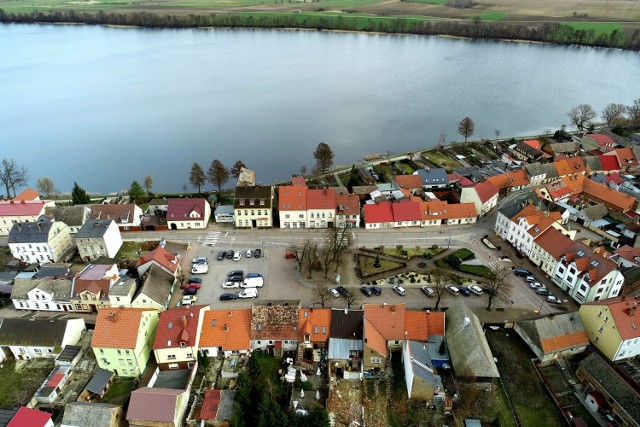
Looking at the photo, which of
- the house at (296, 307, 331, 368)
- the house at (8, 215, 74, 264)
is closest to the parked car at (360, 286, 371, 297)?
the house at (296, 307, 331, 368)

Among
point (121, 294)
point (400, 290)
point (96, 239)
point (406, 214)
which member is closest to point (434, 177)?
point (406, 214)

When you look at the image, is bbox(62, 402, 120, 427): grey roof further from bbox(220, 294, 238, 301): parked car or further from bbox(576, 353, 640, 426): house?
bbox(576, 353, 640, 426): house

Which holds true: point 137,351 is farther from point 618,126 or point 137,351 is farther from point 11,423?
point 618,126

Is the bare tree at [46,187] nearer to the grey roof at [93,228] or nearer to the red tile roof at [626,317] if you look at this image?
the grey roof at [93,228]

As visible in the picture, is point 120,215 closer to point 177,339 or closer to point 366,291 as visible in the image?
point 177,339

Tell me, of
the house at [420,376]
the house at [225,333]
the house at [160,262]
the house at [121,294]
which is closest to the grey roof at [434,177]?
the house at [420,376]

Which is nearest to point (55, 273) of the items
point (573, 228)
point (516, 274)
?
point (516, 274)
